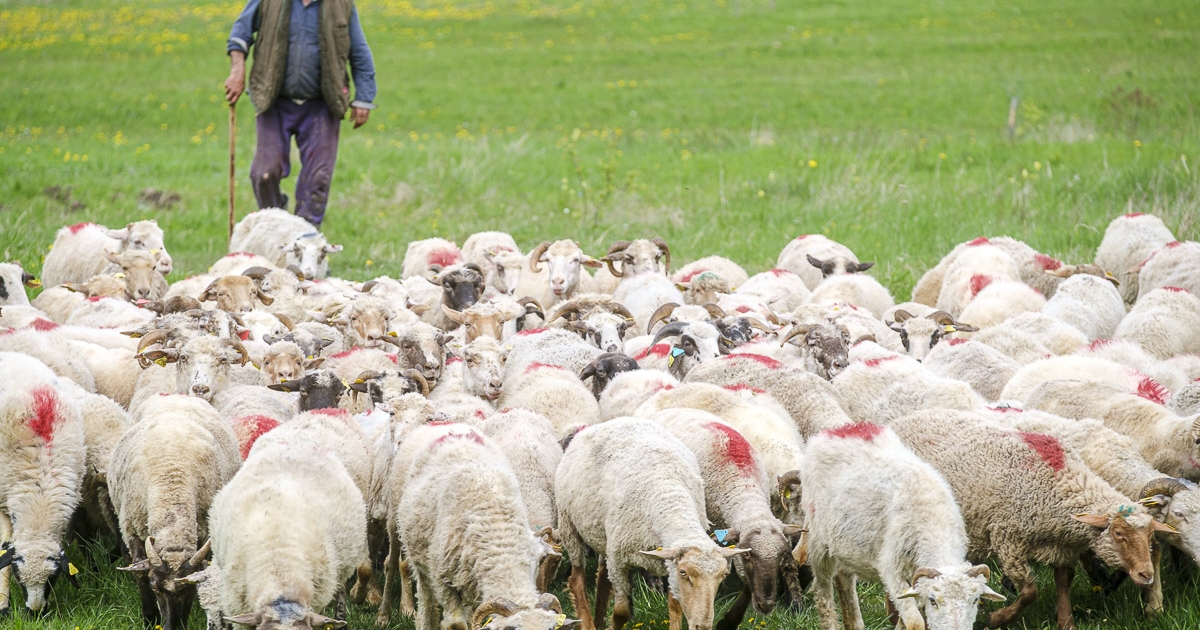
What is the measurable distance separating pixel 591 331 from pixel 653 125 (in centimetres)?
1486

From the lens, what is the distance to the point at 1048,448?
625 centimetres

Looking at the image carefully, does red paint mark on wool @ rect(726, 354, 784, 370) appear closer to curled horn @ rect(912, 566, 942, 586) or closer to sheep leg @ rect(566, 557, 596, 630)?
sheep leg @ rect(566, 557, 596, 630)

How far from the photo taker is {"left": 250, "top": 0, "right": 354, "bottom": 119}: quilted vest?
1273cm

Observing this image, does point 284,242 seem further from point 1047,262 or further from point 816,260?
point 1047,262

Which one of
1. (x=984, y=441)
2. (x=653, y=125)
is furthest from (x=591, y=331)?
(x=653, y=125)

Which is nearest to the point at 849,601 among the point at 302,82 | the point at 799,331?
the point at 799,331

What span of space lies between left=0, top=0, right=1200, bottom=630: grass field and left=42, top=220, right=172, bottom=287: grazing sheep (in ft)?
2.21

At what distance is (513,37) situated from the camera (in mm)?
35250

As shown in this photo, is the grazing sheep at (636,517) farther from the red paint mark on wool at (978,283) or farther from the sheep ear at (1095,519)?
the red paint mark on wool at (978,283)

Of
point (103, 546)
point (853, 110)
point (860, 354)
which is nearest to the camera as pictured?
point (103, 546)

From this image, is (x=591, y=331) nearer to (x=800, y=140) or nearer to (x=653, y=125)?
(x=800, y=140)

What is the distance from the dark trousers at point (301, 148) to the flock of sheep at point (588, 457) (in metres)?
3.43

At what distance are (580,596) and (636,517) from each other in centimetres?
67

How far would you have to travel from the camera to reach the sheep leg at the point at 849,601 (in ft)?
20.2
